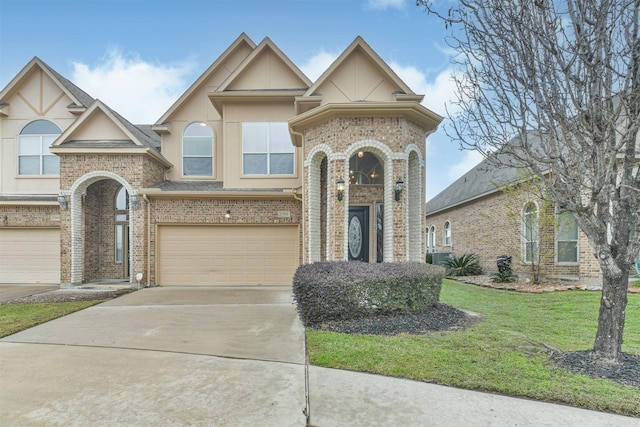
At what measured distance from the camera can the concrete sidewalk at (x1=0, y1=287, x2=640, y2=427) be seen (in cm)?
279

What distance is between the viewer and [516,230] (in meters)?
11.9

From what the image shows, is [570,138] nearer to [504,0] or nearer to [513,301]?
[504,0]

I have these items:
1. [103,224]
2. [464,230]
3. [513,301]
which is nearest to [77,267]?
[103,224]

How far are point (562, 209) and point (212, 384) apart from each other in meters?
4.96

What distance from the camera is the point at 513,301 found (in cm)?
827

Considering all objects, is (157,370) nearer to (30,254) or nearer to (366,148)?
(366,148)

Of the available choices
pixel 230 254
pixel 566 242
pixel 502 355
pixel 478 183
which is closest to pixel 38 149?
pixel 230 254

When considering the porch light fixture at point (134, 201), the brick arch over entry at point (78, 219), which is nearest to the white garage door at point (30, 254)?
the brick arch over entry at point (78, 219)

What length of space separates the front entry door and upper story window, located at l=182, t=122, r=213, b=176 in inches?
236

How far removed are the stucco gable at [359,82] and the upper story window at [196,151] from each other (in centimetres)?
467

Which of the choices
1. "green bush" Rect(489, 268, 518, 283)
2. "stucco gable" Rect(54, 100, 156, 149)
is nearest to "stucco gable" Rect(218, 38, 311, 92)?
"stucco gable" Rect(54, 100, 156, 149)

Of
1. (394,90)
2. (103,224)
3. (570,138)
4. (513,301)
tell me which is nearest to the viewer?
(570,138)

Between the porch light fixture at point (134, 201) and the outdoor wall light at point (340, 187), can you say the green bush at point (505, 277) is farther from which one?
the porch light fixture at point (134, 201)

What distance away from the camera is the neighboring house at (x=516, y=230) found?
10.5 metres
